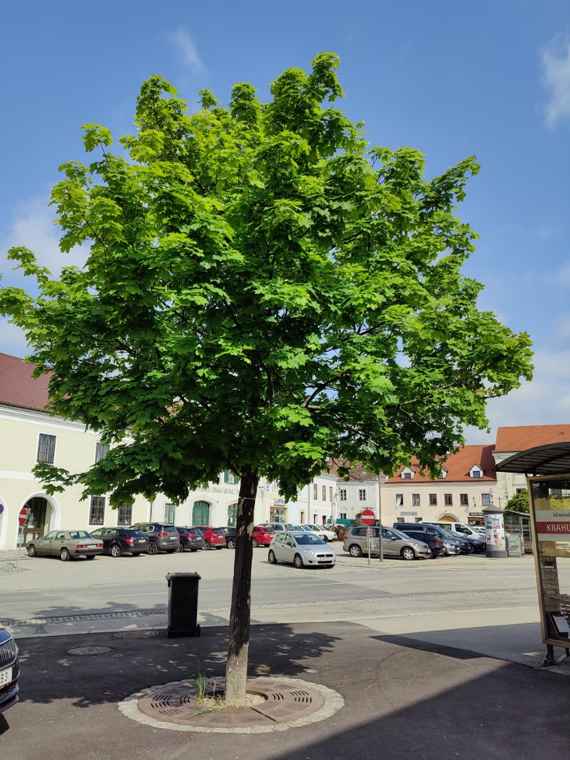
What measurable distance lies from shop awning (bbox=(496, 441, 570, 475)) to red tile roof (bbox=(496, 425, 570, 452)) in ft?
183

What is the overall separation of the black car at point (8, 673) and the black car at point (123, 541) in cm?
2503

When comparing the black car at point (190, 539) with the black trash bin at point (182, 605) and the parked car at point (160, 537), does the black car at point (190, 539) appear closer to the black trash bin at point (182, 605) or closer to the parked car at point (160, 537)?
the parked car at point (160, 537)

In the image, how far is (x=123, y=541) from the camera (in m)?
30.3

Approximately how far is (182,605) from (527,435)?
59.8 metres

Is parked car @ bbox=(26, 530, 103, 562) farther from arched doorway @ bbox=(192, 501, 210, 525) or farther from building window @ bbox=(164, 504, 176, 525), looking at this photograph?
arched doorway @ bbox=(192, 501, 210, 525)

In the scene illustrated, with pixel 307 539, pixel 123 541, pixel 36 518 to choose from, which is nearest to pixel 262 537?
pixel 123 541

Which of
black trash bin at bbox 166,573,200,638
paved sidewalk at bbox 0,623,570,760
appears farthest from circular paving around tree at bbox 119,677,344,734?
black trash bin at bbox 166,573,200,638

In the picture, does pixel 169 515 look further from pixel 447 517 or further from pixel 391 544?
pixel 447 517

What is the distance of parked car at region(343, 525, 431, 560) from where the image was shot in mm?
31672

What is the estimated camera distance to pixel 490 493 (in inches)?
2534

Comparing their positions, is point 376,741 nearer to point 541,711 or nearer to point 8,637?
point 541,711

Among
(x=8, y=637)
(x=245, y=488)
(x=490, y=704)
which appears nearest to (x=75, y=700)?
(x=8, y=637)

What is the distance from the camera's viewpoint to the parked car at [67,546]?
27.2 metres

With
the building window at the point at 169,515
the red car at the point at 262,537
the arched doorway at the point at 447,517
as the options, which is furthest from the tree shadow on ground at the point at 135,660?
the arched doorway at the point at 447,517
